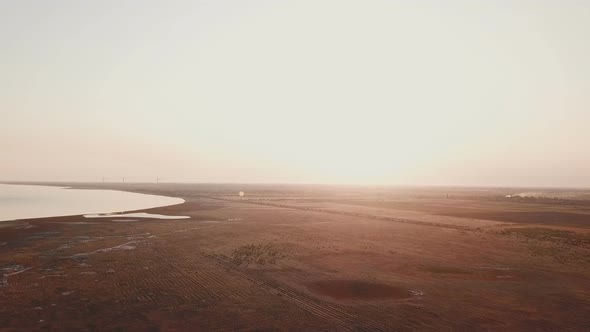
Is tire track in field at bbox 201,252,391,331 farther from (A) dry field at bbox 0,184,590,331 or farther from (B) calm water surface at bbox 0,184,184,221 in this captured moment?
(B) calm water surface at bbox 0,184,184,221

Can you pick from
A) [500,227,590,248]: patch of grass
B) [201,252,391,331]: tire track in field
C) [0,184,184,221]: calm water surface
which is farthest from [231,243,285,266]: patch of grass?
[0,184,184,221]: calm water surface

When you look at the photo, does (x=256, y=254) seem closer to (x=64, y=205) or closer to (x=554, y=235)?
Result: (x=554, y=235)

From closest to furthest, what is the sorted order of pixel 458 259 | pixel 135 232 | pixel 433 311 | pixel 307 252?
1. pixel 433 311
2. pixel 458 259
3. pixel 307 252
4. pixel 135 232

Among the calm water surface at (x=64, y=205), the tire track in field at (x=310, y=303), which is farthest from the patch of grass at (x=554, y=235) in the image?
the calm water surface at (x=64, y=205)

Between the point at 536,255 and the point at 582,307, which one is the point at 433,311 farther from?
the point at 536,255

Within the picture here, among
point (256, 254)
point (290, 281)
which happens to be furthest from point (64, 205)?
point (290, 281)

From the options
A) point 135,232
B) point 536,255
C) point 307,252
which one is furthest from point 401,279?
point 135,232

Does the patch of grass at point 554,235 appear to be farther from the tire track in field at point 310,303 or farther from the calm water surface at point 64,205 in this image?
the calm water surface at point 64,205

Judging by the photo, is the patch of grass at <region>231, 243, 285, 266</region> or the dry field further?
the patch of grass at <region>231, 243, 285, 266</region>
